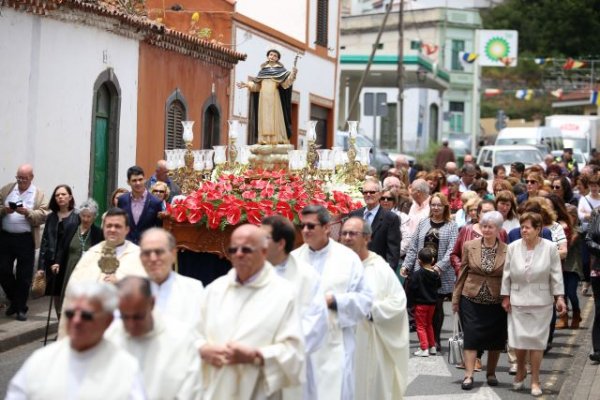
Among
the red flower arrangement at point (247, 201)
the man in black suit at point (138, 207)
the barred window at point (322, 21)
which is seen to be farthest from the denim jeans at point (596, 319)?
the barred window at point (322, 21)

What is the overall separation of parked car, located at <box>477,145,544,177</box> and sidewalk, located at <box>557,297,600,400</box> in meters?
16.0

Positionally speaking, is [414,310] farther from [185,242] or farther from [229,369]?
[229,369]

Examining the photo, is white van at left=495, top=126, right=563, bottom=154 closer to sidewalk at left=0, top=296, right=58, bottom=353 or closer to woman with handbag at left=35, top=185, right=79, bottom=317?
sidewalk at left=0, top=296, right=58, bottom=353

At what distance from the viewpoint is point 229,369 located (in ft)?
24.7

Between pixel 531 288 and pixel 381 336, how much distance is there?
279 centimetres

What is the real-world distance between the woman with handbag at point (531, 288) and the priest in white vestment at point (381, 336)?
244 cm

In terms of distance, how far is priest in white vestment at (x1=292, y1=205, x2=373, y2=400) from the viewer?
30.3 ft

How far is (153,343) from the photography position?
6516mm

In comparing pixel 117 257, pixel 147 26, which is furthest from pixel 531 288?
pixel 147 26

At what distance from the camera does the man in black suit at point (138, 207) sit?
13836mm

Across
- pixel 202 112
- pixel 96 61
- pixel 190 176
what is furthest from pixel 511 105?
pixel 190 176

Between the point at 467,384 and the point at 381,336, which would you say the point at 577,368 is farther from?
the point at 381,336

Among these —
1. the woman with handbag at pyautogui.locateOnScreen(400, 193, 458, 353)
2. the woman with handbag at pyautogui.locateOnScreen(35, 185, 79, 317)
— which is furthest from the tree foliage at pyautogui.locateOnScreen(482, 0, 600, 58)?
the woman with handbag at pyautogui.locateOnScreen(35, 185, 79, 317)

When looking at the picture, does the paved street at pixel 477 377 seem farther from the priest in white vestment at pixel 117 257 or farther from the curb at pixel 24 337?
the priest in white vestment at pixel 117 257
